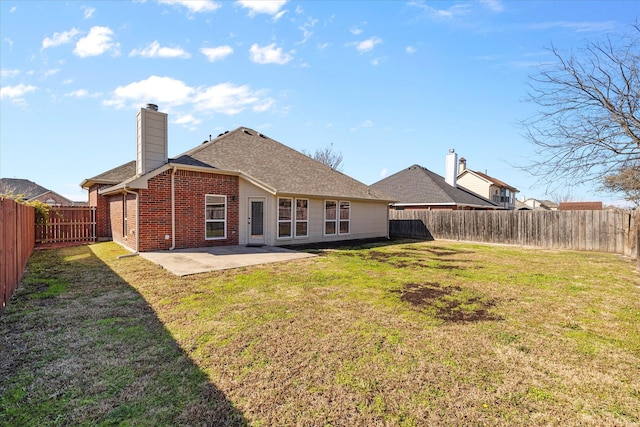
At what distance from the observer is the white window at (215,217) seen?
1162 centimetres

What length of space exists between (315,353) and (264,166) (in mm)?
11479

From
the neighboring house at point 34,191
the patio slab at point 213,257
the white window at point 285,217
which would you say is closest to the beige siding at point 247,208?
the white window at point 285,217

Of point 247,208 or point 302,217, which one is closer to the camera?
point 247,208

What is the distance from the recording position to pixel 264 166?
46.4 ft

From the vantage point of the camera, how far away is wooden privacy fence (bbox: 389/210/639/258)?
13.1 metres

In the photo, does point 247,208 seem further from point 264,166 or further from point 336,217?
point 336,217

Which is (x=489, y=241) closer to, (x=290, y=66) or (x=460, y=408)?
(x=290, y=66)

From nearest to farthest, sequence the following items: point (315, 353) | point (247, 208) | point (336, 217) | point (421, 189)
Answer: point (315, 353) → point (247, 208) → point (336, 217) → point (421, 189)

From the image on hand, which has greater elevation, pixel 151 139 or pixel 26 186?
pixel 26 186

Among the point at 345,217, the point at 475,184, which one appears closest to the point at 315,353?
the point at 345,217

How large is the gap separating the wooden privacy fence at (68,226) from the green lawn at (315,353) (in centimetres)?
828

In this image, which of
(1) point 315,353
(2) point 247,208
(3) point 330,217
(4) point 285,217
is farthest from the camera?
(3) point 330,217

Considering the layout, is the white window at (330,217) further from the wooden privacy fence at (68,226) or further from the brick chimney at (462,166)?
the brick chimney at (462,166)

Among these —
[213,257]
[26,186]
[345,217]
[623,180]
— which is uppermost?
[26,186]
